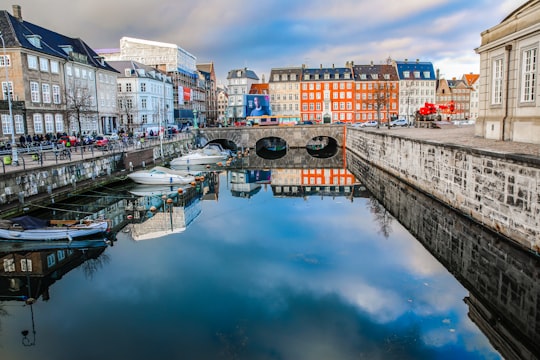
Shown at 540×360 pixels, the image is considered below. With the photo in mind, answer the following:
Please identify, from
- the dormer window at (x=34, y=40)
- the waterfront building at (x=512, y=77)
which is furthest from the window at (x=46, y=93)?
the waterfront building at (x=512, y=77)

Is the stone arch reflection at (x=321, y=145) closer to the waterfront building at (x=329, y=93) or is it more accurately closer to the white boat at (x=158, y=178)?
the waterfront building at (x=329, y=93)

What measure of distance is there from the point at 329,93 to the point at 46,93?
67.1 m

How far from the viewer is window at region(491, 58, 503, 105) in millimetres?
23141

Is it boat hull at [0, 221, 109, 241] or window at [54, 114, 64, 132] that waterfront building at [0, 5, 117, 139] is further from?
boat hull at [0, 221, 109, 241]

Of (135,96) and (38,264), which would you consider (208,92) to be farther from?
(38,264)

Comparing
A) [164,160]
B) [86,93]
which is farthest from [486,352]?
[86,93]

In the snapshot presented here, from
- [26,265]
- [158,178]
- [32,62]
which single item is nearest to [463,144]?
[26,265]

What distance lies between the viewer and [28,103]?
41.8 metres

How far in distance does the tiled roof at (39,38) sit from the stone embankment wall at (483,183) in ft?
123

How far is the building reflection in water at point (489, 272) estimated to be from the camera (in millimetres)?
10719

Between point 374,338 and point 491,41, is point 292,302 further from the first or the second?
point 491,41

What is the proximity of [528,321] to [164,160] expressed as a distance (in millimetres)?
41237

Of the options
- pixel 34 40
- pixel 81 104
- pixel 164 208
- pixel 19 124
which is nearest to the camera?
pixel 164 208

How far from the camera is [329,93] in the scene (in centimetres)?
9994
